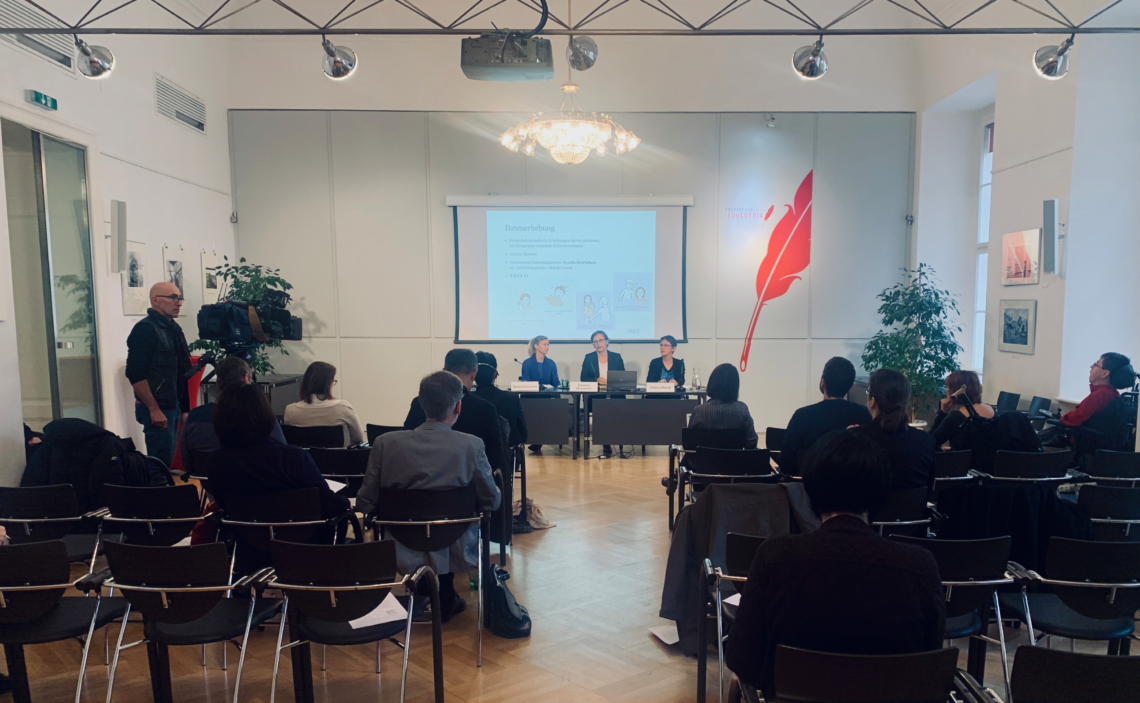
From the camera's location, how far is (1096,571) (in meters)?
2.33

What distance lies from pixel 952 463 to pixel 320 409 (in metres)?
3.60

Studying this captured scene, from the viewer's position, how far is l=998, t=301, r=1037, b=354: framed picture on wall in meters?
6.40

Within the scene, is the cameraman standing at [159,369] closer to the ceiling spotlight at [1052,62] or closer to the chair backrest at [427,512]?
the chair backrest at [427,512]

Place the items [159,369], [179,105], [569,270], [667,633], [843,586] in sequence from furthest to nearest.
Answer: [569,270] → [179,105] → [159,369] → [667,633] → [843,586]

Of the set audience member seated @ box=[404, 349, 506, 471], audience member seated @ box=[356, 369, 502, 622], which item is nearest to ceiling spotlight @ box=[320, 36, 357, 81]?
audience member seated @ box=[404, 349, 506, 471]

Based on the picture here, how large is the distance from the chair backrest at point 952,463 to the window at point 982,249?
5219mm

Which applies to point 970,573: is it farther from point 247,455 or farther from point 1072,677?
point 247,455

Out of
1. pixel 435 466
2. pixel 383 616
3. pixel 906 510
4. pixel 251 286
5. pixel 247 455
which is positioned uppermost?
pixel 251 286

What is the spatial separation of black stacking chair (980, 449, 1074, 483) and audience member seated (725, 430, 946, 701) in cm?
250

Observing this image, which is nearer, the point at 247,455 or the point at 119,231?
the point at 247,455

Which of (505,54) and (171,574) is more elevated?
(505,54)

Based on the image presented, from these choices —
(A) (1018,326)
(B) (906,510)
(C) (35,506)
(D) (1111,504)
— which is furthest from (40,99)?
(A) (1018,326)

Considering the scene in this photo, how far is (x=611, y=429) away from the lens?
7.35 metres

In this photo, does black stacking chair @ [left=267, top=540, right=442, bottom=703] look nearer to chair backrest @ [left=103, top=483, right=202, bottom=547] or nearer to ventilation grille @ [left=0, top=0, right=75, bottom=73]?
chair backrest @ [left=103, top=483, right=202, bottom=547]
